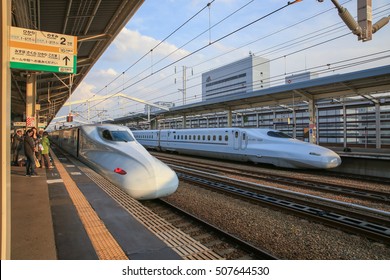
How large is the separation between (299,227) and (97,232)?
406 centimetres

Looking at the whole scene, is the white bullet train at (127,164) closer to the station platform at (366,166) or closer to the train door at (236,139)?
the train door at (236,139)

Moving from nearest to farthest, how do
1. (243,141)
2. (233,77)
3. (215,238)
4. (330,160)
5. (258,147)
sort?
(215,238) < (330,160) < (258,147) < (243,141) < (233,77)

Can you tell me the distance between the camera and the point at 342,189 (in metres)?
9.84

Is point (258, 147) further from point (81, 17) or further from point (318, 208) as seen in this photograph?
point (81, 17)

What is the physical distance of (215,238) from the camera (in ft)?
17.1

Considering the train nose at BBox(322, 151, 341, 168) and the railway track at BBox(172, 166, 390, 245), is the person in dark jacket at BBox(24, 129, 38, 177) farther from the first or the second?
the train nose at BBox(322, 151, 341, 168)

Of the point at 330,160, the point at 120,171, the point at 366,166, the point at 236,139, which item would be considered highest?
the point at 236,139

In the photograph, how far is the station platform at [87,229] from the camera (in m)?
3.38

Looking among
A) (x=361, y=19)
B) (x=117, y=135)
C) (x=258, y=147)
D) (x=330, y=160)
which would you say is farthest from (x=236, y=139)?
(x=361, y=19)

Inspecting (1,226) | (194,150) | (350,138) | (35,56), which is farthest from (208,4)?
(350,138)

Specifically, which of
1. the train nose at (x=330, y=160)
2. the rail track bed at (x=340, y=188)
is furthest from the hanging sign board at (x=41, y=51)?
the train nose at (x=330, y=160)

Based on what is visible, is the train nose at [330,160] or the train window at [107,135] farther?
the train nose at [330,160]
